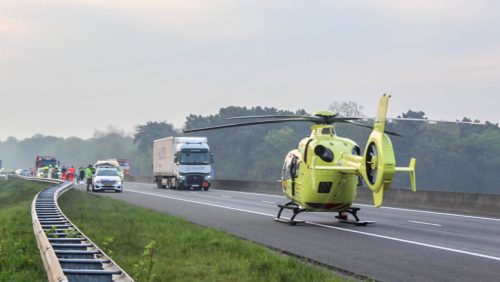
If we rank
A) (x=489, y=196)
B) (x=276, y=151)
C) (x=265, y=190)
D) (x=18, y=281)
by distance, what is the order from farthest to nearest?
(x=276, y=151) → (x=265, y=190) → (x=489, y=196) → (x=18, y=281)

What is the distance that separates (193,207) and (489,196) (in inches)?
430

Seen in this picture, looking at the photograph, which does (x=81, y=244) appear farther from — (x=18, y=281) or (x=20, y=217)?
(x=20, y=217)

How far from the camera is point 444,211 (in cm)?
2908

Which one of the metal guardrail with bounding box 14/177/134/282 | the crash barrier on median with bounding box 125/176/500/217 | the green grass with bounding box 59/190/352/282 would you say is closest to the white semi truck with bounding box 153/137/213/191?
the crash barrier on median with bounding box 125/176/500/217

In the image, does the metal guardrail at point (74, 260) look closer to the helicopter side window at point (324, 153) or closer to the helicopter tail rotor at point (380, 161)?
the helicopter tail rotor at point (380, 161)

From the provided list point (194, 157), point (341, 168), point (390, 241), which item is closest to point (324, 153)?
point (341, 168)

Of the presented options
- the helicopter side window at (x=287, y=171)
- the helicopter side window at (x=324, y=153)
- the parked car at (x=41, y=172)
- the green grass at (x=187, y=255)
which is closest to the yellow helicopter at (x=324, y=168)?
the helicopter side window at (x=324, y=153)

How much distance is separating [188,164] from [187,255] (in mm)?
41408

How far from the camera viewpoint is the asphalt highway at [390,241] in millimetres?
12117

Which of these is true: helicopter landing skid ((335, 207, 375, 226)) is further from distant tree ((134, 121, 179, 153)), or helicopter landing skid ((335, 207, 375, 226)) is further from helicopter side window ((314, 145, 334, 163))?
distant tree ((134, 121, 179, 153))

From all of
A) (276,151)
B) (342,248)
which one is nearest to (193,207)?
(342,248)

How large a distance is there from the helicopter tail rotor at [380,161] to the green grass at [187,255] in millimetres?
2630

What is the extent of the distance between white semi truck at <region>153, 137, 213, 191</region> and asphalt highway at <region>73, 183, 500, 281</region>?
91.3 ft

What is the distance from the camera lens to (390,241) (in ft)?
54.4
